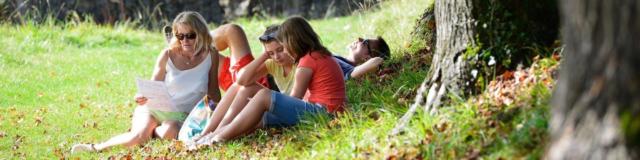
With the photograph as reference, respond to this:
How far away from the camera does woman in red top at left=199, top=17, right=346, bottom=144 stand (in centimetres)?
741

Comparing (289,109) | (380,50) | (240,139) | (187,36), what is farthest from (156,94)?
(380,50)

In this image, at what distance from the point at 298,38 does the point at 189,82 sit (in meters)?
1.40

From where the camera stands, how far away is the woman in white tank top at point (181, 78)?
8.28 metres

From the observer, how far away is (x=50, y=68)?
13414 mm

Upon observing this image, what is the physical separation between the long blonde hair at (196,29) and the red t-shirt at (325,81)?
3.75 feet

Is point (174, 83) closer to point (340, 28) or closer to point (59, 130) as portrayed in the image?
point (59, 130)

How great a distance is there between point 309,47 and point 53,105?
165 inches

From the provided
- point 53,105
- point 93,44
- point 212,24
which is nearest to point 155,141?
point 53,105

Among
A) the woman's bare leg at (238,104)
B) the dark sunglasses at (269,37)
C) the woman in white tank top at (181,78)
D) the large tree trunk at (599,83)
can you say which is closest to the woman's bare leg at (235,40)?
the woman in white tank top at (181,78)

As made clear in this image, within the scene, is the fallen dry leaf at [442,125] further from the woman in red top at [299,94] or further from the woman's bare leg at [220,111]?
the woman's bare leg at [220,111]

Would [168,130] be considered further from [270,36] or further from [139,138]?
[270,36]

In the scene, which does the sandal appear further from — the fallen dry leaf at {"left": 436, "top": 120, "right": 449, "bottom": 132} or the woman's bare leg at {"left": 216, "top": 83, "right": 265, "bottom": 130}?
the fallen dry leaf at {"left": 436, "top": 120, "right": 449, "bottom": 132}

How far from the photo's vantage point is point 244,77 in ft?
25.7

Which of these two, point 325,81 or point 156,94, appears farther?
point 156,94
